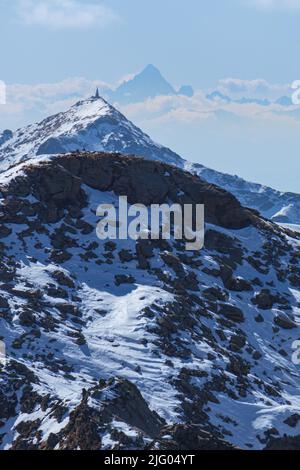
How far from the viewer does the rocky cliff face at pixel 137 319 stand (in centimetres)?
5628

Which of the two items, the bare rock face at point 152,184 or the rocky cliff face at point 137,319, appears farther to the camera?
the bare rock face at point 152,184

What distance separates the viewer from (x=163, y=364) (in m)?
69.4

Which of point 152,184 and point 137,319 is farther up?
point 152,184

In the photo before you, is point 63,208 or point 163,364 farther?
point 63,208

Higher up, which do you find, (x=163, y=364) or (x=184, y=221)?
(x=184, y=221)

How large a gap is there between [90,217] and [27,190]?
7.25m

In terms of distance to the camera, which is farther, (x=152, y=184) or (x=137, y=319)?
(x=152, y=184)

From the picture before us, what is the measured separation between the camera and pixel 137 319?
74.9m

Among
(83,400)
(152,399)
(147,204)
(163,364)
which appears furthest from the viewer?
(147,204)

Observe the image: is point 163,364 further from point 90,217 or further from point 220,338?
point 90,217

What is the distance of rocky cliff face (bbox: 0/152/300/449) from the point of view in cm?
5628

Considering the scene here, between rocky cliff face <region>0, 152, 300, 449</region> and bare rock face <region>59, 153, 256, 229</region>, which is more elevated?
bare rock face <region>59, 153, 256, 229</region>
